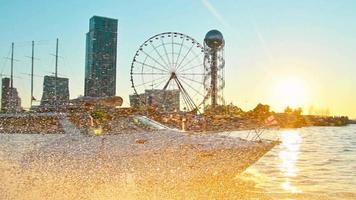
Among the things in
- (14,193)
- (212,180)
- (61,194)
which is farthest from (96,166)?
(212,180)

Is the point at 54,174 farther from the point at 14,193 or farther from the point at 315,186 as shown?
the point at 315,186

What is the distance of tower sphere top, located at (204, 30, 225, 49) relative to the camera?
465ft

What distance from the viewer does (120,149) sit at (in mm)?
16656

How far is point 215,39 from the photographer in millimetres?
141875

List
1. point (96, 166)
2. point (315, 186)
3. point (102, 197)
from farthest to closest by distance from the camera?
point (315, 186) < point (96, 166) < point (102, 197)

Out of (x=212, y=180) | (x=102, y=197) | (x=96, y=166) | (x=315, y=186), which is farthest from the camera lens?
(x=315, y=186)

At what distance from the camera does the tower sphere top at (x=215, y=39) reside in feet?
465

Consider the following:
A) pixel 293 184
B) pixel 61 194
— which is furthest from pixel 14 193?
pixel 293 184

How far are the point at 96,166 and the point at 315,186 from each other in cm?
1022

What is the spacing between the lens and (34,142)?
58.9ft

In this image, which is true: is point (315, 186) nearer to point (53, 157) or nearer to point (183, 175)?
point (183, 175)

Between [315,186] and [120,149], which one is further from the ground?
[120,149]

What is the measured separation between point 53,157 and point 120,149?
2519 mm

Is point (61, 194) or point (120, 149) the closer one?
point (61, 194)
